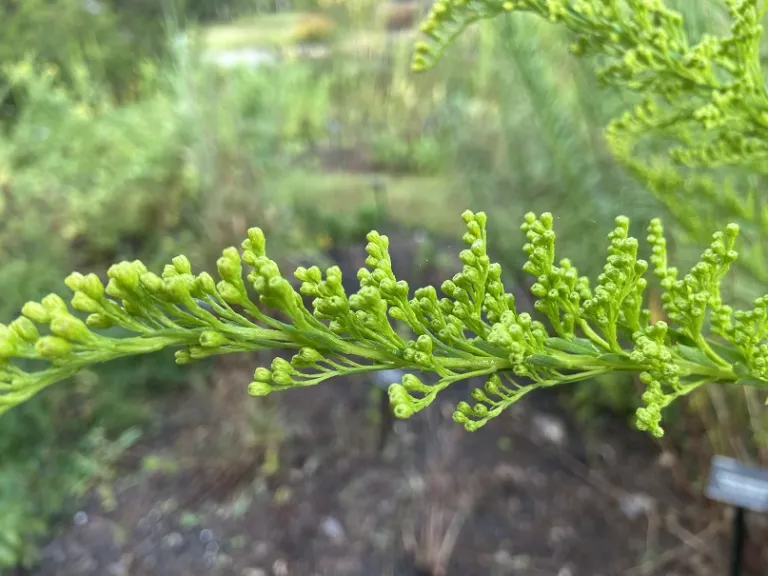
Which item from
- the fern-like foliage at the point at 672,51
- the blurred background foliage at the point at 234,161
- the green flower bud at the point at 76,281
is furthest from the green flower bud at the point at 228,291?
the blurred background foliage at the point at 234,161

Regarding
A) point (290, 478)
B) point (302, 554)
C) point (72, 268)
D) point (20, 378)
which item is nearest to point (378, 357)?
point (20, 378)

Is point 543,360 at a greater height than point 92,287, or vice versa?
point 92,287

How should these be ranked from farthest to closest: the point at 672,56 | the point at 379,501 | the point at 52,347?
the point at 379,501 → the point at 672,56 → the point at 52,347

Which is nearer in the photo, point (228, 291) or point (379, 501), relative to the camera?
point (228, 291)

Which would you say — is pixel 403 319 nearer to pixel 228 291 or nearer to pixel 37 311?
pixel 228 291

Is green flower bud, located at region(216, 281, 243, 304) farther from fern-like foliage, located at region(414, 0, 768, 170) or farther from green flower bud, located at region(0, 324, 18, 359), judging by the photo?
fern-like foliage, located at region(414, 0, 768, 170)

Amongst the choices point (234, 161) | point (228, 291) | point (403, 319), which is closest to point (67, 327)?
point (228, 291)
